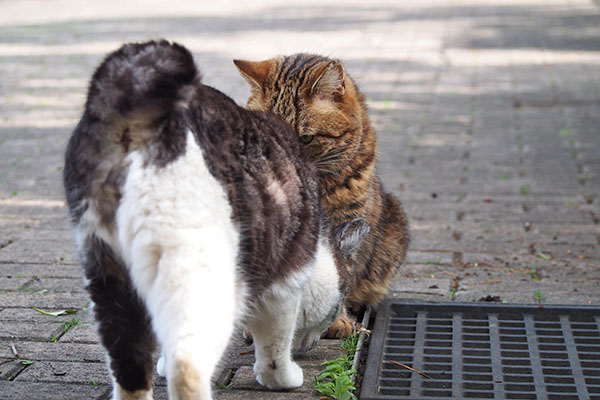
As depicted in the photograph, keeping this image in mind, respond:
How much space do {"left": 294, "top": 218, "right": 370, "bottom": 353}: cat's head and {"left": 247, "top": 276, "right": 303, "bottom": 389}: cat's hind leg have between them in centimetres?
20

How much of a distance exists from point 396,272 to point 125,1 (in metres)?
15.2

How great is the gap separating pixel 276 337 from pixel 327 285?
362 mm

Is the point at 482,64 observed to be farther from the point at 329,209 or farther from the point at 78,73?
the point at 329,209

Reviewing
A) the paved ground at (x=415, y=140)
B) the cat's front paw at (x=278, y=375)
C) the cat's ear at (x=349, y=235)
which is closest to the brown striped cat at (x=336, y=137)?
the cat's ear at (x=349, y=235)

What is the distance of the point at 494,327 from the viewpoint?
12.1 ft

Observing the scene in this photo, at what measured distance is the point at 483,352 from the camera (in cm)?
348

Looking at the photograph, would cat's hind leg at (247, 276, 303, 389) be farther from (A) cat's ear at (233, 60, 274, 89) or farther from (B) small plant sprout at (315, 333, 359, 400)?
(A) cat's ear at (233, 60, 274, 89)

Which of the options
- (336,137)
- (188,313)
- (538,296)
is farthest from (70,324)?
(538,296)

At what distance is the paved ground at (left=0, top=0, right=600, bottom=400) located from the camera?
3912 mm

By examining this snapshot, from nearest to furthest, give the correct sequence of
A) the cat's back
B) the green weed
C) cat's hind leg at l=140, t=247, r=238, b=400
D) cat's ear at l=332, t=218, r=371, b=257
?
1. cat's hind leg at l=140, t=247, r=238, b=400
2. the cat's back
3. cat's ear at l=332, t=218, r=371, b=257
4. the green weed

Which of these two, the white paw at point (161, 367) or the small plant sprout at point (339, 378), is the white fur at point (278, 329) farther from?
the white paw at point (161, 367)

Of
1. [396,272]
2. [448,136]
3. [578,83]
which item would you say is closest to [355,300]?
[396,272]

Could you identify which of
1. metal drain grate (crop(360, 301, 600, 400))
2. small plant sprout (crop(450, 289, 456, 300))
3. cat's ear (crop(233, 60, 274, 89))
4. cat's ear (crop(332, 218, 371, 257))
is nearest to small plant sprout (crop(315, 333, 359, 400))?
metal drain grate (crop(360, 301, 600, 400))

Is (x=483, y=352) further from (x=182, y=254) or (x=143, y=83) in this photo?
(x=143, y=83)
